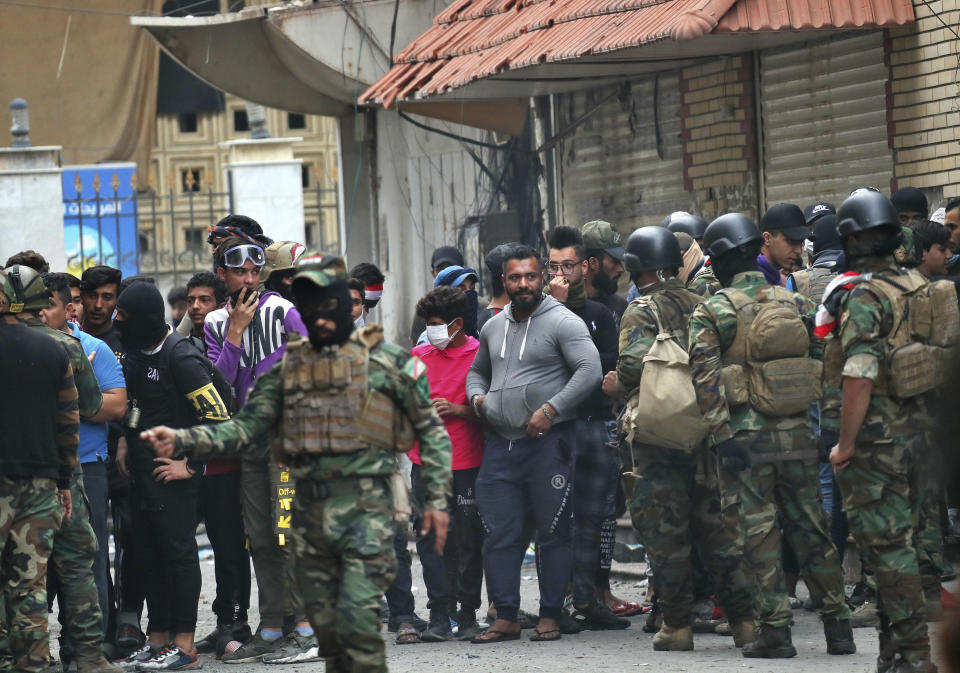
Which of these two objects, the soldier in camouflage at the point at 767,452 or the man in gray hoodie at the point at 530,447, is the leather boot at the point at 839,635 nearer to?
the soldier in camouflage at the point at 767,452

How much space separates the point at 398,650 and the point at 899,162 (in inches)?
182

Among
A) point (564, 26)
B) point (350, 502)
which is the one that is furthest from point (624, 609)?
point (564, 26)

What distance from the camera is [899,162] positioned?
32.6 ft

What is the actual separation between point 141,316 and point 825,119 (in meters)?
5.28

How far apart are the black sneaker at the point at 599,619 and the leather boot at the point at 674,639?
2.50ft

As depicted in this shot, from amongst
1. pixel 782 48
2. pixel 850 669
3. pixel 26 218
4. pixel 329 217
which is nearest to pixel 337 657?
pixel 850 669

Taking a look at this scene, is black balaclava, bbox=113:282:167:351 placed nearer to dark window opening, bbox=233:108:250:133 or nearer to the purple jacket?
the purple jacket

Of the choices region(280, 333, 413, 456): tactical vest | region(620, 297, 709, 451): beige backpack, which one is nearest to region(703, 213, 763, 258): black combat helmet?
region(620, 297, 709, 451): beige backpack

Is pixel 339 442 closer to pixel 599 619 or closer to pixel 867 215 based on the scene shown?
pixel 867 215

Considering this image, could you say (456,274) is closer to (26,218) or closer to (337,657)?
(337,657)

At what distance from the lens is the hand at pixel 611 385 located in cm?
780

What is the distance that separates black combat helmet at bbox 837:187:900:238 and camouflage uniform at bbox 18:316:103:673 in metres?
3.56

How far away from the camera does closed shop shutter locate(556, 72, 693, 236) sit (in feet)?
39.8

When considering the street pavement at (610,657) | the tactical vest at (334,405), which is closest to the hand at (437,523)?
the tactical vest at (334,405)
